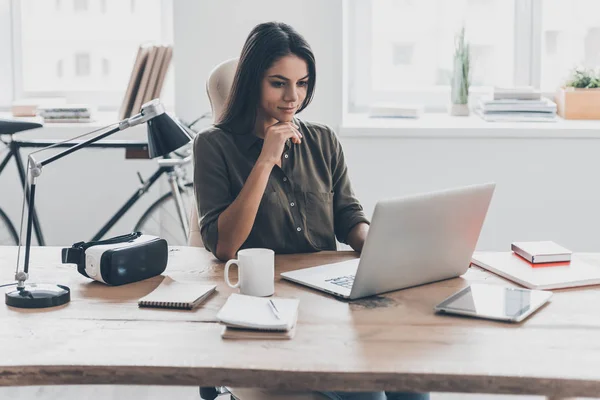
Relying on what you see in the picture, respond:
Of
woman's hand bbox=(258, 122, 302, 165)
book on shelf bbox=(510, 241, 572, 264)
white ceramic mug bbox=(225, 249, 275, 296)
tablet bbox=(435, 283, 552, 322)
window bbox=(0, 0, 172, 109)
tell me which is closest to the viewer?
tablet bbox=(435, 283, 552, 322)

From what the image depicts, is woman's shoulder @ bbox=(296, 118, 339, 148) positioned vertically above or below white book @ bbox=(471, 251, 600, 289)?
above

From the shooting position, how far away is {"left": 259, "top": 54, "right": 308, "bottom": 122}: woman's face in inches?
84.7

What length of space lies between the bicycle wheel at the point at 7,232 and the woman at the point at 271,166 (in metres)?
1.80

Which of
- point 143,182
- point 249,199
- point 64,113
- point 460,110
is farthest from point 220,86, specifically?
point 460,110

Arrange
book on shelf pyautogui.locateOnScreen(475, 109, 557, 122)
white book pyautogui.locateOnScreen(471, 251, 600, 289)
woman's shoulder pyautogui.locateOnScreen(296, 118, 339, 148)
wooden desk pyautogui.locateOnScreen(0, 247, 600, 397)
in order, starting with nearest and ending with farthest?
1. wooden desk pyautogui.locateOnScreen(0, 247, 600, 397)
2. white book pyautogui.locateOnScreen(471, 251, 600, 289)
3. woman's shoulder pyautogui.locateOnScreen(296, 118, 339, 148)
4. book on shelf pyautogui.locateOnScreen(475, 109, 557, 122)

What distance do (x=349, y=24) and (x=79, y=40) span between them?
1203 millimetres

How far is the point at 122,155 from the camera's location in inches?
148

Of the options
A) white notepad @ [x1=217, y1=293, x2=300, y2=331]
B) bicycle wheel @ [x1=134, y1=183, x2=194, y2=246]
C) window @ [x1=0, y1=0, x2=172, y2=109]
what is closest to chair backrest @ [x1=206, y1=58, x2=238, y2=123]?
white notepad @ [x1=217, y1=293, x2=300, y2=331]

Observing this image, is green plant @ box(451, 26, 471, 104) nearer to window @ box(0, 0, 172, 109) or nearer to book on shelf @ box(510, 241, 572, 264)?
window @ box(0, 0, 172, 109)

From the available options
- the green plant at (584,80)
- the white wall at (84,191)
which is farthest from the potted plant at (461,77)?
the white wall at (84,191)

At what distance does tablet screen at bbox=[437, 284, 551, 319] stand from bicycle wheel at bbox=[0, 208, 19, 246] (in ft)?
8.06

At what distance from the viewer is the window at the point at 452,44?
3.81m

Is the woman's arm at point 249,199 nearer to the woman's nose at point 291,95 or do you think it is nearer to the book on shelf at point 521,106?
the woman's nose at point 291,95

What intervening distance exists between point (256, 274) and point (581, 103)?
237 centimetres
